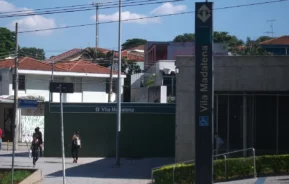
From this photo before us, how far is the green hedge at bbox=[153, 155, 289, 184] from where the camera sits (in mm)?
19406

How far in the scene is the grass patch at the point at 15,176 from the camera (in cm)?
2003

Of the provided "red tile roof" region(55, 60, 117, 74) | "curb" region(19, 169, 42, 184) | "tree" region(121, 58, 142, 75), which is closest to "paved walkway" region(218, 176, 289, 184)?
"curb" region(19, 169, 42, 184)

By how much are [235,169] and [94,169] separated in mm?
10182

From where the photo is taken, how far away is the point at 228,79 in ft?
75.7

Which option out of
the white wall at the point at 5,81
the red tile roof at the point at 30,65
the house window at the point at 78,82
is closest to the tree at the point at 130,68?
the house window at the point at 78,82

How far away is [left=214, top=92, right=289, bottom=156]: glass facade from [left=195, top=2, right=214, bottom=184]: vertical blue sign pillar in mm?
8091

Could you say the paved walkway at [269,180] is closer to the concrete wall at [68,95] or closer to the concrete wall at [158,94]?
the concrete wall at [158,94]

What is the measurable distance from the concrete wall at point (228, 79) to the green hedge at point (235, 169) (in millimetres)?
4032

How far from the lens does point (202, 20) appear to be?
50.1 ft

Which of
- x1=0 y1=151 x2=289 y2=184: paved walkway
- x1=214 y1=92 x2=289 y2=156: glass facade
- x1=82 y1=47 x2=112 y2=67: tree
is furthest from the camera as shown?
x1=82 y1=47 x2=112 y2=67: tree

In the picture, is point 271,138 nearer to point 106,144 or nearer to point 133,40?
point 106,144

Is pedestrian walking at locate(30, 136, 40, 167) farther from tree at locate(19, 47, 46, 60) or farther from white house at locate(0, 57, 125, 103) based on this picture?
tree at locate(19, 47, 46, 60)

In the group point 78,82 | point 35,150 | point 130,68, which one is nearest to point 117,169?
point 35,150

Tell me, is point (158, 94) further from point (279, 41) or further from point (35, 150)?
point (279, 41)
